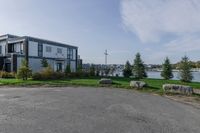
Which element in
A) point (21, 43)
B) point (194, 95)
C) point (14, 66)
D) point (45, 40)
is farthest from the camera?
point (45, 40)

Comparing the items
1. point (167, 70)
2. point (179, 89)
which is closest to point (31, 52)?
point (167, 70)

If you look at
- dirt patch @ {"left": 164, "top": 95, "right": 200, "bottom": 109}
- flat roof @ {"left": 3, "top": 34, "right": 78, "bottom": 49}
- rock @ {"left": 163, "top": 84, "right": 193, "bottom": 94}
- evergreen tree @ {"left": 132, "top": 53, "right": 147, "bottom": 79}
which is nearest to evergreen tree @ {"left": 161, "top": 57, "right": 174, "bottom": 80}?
evergreen tree @ {"left": 132, "top": 53, "right": 147, "bottom": 79}

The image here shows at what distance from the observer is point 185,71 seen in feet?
88.9

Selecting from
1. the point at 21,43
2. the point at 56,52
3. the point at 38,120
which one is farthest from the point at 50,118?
the point at 56,52

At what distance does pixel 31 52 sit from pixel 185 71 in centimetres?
2439

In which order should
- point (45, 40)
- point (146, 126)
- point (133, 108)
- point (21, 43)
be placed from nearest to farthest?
1. point (146, 126)
2. point (133, 108)
3. point (21, 43)
4. point (45, 40)

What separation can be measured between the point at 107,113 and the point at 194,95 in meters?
8.26

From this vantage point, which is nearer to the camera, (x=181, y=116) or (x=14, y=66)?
(x=181, y=116)

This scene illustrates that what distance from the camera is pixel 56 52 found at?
4350 centimetres

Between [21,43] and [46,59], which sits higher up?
[21,43]

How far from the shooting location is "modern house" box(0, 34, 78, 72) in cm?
3628

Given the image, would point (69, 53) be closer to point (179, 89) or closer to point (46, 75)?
point (46, 75)

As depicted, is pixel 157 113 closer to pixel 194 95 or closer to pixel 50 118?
pixel 50 118

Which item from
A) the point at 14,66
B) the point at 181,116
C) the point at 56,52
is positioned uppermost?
the point at 56,52
